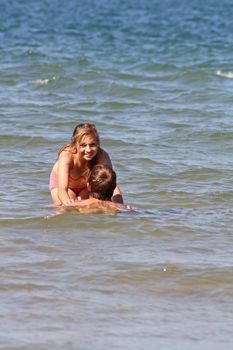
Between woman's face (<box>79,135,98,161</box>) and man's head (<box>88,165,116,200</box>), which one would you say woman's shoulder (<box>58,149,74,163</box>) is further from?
man's head (<box>88,165,116,200</box>)

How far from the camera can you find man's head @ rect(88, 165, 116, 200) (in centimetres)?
798

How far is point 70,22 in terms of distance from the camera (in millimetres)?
34031

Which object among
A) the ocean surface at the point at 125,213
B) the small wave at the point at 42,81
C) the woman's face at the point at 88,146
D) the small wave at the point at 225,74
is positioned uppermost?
the woman's face at the point at 88,146

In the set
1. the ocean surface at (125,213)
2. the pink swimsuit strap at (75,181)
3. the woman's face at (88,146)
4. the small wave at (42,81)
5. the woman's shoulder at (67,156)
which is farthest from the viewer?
the small wave at (42,81)

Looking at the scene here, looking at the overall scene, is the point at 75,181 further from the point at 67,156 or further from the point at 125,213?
the point at 125,213

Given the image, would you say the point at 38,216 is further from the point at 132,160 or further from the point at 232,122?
the point at 232,122

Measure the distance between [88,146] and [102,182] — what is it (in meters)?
0.42

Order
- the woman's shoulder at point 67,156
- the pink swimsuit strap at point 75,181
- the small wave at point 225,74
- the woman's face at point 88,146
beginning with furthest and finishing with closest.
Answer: the small wave at point 225,74 → the pink swimsuit strap at point 75,181 → the woman's shoulder at point 67,156 → the woman's face at point 88,146

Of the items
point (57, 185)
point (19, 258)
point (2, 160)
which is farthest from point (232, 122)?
point (19, 258)

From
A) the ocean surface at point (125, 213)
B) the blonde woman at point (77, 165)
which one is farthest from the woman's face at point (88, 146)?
the ocean surface at point (125, 213)

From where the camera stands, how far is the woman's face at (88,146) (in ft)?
27.1

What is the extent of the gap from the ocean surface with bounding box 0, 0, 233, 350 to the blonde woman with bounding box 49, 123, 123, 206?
0.75ft

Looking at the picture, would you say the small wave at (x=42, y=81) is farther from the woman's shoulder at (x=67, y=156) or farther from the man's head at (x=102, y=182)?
the man's head at (x=102, y=182)

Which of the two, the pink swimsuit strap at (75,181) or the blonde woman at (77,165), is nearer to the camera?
the blonde woman at (77,165)
